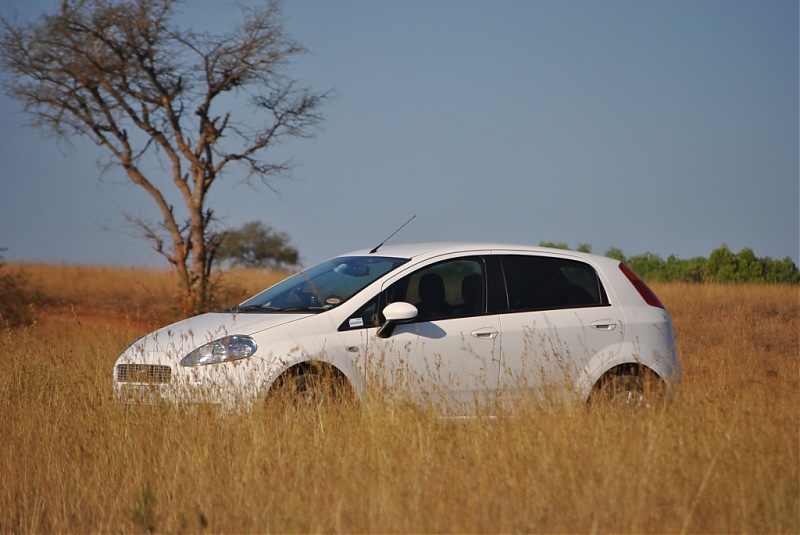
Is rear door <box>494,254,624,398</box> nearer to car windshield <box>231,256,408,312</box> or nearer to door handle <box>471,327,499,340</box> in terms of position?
door handle <box>471,327,499,340</box>

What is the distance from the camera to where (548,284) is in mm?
8227

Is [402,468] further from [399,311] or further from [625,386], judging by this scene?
[625,386]

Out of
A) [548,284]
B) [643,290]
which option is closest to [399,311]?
[548,284]

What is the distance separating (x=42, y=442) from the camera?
23.0 ft

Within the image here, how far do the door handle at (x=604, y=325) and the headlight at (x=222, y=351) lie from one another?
2.76 meters

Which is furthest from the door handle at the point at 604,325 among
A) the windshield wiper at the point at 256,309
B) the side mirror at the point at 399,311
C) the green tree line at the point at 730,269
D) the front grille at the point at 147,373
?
the green tree line at the point at 730,269

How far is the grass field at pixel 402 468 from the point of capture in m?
4.89

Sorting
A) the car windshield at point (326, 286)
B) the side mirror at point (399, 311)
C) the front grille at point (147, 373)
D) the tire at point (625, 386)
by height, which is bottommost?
the tire at point (625, 386)

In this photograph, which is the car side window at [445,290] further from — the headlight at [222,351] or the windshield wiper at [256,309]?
the headlight at [222,351]

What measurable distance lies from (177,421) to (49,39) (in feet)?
67.5

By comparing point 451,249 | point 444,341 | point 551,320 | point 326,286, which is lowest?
point 444,341

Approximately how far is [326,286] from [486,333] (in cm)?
141

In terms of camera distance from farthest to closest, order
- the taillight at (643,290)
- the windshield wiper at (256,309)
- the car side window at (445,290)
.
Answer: the taillight at (643,290)
the windshield wiper at (256,309)
the car side window at (445,290)

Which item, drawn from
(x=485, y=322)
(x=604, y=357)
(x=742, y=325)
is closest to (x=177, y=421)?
(x=485, y=322)
